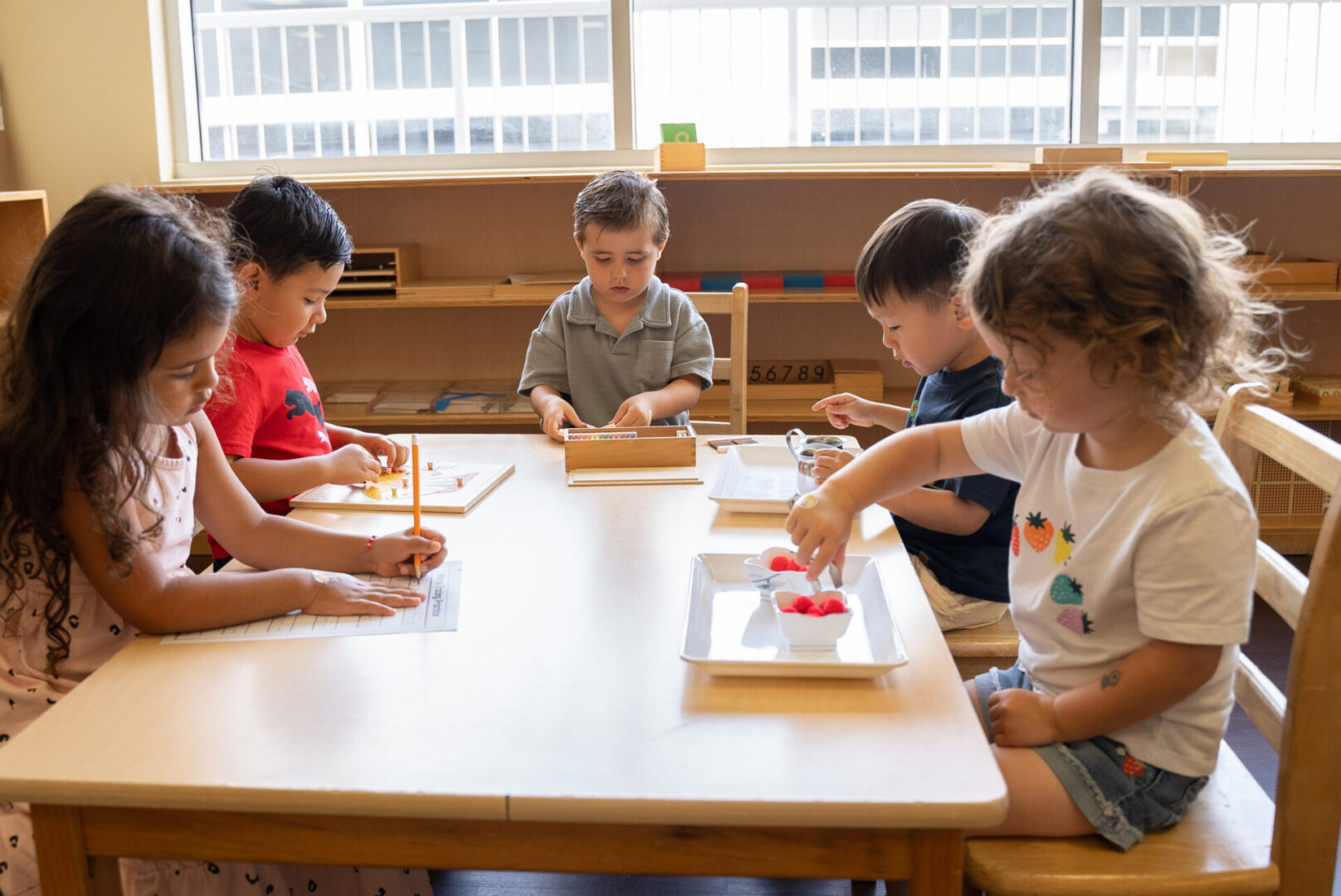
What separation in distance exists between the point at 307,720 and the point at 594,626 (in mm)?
293

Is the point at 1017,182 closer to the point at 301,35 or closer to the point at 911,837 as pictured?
the point at 301,35

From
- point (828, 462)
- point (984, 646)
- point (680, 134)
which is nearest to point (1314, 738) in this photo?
point (984, 646)

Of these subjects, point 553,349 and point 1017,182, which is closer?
point 553,349

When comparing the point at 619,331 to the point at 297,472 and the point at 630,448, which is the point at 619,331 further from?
the point at 297,472

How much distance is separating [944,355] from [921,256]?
0.15 meters

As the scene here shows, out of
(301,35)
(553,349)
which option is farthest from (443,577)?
(301,35)

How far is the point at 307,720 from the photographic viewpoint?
90 centimetres

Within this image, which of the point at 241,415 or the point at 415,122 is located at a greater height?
the point at 415,122

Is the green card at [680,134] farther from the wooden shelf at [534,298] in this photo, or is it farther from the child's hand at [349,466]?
the child's hand at [349,466]

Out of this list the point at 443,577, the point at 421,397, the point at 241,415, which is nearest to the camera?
the point at 443,577

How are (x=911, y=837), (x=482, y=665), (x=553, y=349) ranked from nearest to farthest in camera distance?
(x=911, y=837) → (x=482, y=665) → (x=553, y=349)

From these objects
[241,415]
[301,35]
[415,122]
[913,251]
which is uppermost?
[301,35]

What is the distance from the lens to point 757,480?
165 centimetres

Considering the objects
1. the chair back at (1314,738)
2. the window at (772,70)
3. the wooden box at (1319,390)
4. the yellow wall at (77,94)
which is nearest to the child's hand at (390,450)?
the chair back at (1314,738)
